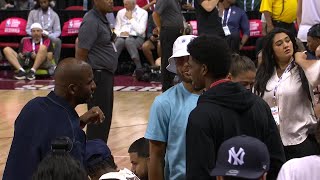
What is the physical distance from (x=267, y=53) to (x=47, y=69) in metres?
10.9

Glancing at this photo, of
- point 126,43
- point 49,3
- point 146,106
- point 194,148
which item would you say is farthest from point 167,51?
point 194,148

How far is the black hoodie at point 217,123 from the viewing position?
11.6ft

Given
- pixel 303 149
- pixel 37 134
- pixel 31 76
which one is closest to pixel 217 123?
pixel 37 134

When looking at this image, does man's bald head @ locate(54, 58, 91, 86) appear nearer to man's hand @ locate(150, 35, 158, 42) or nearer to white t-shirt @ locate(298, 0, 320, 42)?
white t-shirt @ locate(298, 0, 320, 42)

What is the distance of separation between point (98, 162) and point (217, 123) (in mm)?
1143

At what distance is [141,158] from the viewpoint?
5.10 metres

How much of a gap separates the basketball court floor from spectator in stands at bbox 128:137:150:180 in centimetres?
296

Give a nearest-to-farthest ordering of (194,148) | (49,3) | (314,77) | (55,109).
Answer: (194,148), (55,109), (314,77), (49,3)

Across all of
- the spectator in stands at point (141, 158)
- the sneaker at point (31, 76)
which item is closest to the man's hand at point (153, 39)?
the sneaker at point (31, 76)

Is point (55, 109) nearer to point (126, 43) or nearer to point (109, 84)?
point (109, 84)

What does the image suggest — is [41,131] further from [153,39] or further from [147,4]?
[147,4]

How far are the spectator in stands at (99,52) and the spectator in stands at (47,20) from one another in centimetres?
893

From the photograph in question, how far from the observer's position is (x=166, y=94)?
4.27 metres

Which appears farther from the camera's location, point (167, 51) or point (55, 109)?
point (167, 51)
